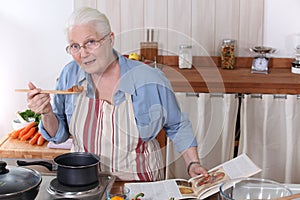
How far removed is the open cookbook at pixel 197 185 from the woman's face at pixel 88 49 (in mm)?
471

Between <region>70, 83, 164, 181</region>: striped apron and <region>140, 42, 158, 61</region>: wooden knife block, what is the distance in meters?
1.44

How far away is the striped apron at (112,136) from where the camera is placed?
2086 mm

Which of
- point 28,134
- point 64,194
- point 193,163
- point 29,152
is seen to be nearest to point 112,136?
point 193,163

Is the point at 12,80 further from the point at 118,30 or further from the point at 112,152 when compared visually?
the point at 112,152

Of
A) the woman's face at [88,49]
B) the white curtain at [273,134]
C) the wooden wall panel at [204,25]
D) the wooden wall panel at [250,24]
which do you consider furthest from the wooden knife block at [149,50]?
the woman's face at [88,49]

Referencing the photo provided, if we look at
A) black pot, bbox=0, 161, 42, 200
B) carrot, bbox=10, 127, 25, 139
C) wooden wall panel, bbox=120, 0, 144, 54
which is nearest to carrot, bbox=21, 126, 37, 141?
carrot, bbox=10, 127, 25, 139

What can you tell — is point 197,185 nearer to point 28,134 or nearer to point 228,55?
point 28,134

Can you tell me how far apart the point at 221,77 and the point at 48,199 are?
1787 millimetres

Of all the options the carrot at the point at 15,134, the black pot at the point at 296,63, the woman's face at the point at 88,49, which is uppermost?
the woman's face at the point at 88,49

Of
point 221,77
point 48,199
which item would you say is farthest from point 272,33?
point 48,199

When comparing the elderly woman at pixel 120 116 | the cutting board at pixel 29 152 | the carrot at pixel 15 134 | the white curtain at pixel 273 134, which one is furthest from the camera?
the carrot at pixel 15 134

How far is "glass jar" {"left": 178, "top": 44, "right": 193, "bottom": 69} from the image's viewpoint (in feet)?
11.4

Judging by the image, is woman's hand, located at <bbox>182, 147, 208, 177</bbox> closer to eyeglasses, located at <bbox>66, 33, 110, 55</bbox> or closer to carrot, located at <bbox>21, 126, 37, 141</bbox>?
eyeglasses, located at <bbox>66, 33, 110, 55</bbox>

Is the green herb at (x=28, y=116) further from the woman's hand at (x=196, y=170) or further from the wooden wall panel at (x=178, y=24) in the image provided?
the woman's hand at (x=196, y=170)
